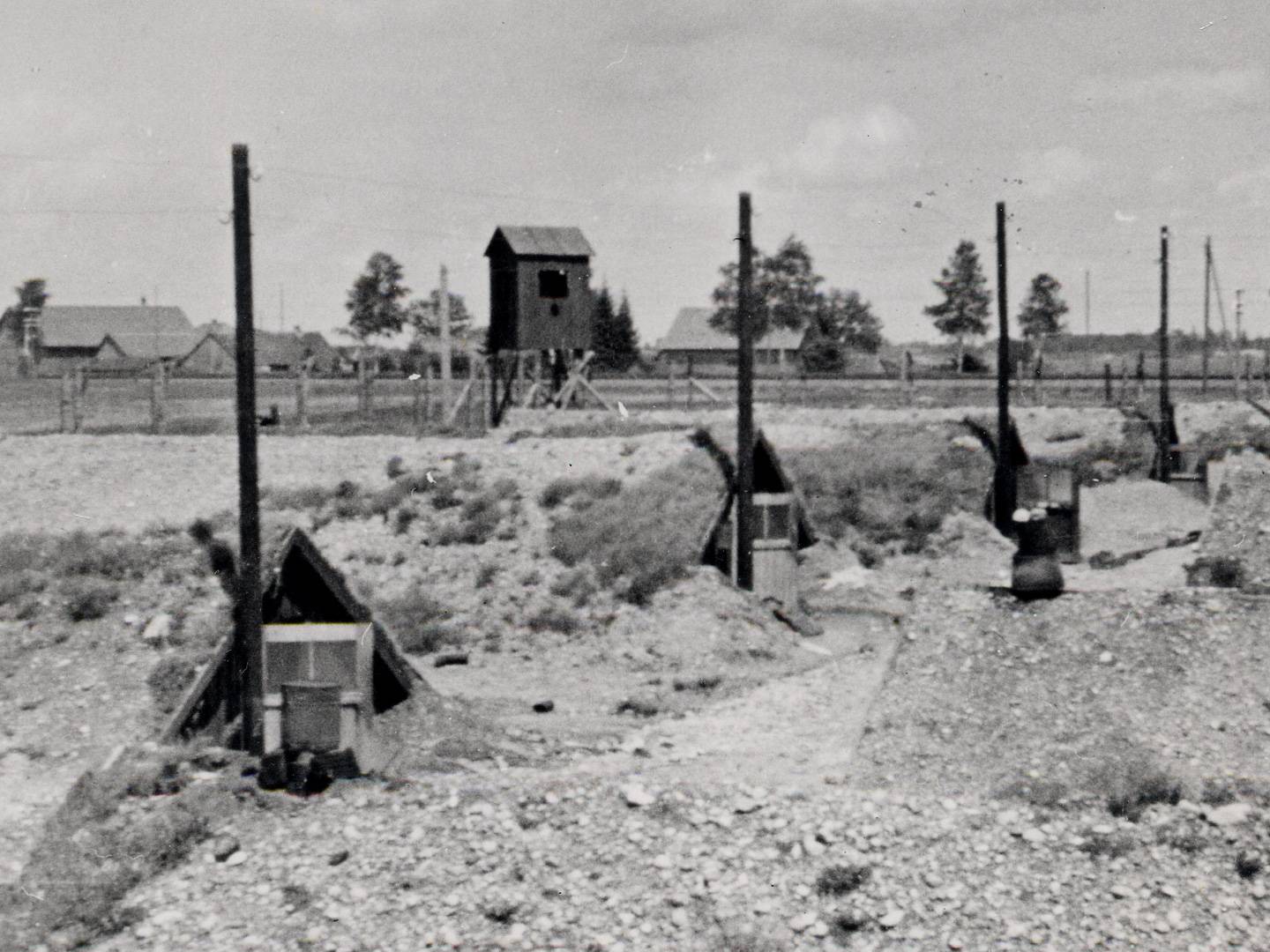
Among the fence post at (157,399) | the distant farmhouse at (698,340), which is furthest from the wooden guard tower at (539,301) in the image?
the distant farmhouse at (698,340)

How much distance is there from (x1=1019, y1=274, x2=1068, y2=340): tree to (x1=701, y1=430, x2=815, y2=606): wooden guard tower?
253 ft

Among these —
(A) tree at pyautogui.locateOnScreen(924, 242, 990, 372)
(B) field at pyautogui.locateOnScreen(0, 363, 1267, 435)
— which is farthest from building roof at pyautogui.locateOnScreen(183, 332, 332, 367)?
(A) tree at pyautogui.locateOnScreen(924, 242, 990, 372)

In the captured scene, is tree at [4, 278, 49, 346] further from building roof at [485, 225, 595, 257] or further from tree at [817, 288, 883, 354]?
building roof at [485, 225, 595, 257]

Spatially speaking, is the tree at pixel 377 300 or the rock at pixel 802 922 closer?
the rock at pixel 802 922

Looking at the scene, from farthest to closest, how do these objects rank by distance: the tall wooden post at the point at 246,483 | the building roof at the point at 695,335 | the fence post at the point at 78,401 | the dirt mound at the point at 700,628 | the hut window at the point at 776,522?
the building roof at the point at 695,335 < the fence post at the point at 78,401 < the hut window at the point at 776,522 < the dirt mound at the point at 700,628 < the tall wooden post at the point at 246,483

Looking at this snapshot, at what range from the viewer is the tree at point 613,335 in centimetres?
7738

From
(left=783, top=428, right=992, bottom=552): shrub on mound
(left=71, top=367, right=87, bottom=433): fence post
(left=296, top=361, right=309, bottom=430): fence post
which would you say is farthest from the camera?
(left=296, top=361, right=309, bottom=430): fence post

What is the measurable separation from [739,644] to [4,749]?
409 inches

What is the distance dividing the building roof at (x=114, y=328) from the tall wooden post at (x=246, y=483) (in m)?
72.7

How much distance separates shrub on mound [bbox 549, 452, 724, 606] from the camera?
23203 millimetres

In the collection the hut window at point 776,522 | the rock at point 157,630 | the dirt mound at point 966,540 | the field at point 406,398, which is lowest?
the dirt mound at point 966,540

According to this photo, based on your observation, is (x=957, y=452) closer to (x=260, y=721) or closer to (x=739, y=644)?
(x=739, y=644)

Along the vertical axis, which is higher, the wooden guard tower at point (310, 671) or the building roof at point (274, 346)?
the building roof at point (274, 346)

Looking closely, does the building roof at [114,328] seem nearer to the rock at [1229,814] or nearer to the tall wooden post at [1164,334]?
the tall wooden post at [1164,334]
